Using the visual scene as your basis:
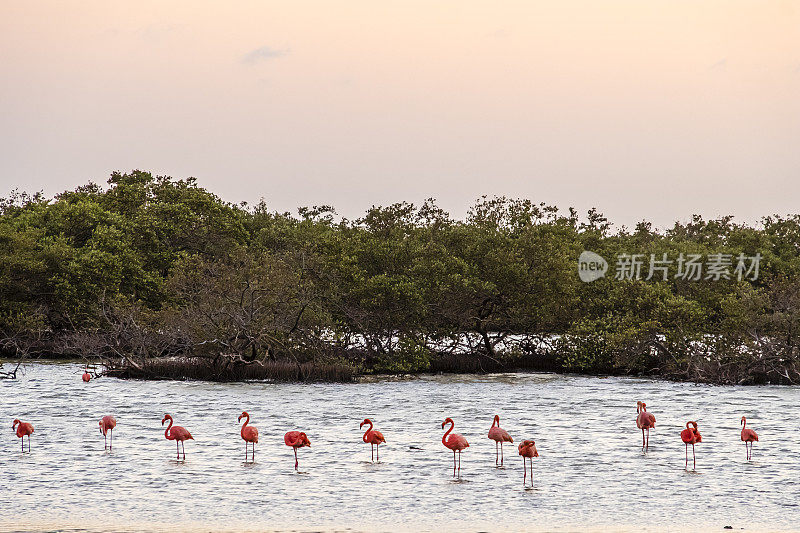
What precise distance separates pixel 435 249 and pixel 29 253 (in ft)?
59.0

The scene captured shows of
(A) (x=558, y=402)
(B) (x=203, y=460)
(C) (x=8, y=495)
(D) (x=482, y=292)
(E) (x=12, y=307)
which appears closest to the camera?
(C) (x=8, y=495)

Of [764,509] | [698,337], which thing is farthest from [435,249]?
[764,509]

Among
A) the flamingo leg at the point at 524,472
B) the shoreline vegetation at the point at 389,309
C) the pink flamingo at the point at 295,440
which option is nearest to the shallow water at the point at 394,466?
the flamingo leg at the point at 524,472

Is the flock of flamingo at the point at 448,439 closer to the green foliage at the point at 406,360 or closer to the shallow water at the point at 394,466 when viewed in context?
the shallow water at the point at 394,466

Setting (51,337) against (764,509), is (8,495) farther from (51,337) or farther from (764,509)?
(51,337)

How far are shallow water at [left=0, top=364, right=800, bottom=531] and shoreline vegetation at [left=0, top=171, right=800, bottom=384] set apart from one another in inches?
135

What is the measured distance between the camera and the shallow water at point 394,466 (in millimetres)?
12977

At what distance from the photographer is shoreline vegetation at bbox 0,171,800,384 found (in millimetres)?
32188

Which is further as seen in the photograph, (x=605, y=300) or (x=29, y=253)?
(x=29, y=253)

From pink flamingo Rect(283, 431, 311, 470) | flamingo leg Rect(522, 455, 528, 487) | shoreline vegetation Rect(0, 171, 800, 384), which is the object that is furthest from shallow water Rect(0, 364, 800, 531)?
shoreline vegetation Rect(0, 171, 800, 384)

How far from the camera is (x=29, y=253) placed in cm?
4200

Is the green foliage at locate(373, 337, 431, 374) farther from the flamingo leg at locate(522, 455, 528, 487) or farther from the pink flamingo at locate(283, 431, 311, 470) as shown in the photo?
the flamingo leg at locate(522, 455, 528, 487)

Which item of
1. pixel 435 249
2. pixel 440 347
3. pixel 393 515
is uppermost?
pixel 435 249

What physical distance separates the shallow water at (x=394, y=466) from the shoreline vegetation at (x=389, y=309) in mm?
3439
